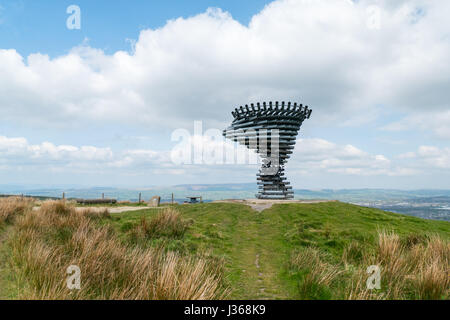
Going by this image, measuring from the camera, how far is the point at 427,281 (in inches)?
199

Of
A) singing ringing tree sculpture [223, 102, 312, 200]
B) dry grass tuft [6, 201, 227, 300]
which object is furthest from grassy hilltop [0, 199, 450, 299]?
singing ringing tree sculpture [223, 102, 312, 200]

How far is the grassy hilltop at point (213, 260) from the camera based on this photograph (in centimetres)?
467

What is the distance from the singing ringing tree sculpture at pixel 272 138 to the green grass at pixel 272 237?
22.1 ft

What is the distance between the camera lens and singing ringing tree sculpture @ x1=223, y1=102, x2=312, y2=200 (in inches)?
948

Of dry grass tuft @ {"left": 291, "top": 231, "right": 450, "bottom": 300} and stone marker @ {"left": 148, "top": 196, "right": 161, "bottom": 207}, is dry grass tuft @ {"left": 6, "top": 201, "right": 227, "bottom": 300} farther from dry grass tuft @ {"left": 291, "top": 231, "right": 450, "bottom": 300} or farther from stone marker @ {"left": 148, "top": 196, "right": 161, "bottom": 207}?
stone marker @ {"left": 148, "top": 196, "right": 161, "bottom": 207}

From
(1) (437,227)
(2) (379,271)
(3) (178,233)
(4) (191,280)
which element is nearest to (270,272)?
(2) (379,271)

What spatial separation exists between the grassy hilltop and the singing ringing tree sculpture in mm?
11548

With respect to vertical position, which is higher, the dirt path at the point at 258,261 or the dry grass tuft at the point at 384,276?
the dry grass tuft at the point at 384,276

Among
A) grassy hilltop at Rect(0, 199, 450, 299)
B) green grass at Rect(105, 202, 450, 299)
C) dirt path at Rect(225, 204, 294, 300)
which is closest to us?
grassy hilltop at Rect(0, 199, 450, 299)

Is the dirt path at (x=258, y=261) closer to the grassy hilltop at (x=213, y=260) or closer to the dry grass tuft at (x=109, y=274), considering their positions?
the grassy hilltop at (x=213, y=260)

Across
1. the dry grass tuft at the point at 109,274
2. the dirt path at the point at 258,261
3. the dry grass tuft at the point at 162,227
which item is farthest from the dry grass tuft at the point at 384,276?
the dry grass tuft at the point at 162,227

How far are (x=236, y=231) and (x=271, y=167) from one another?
1343 cm

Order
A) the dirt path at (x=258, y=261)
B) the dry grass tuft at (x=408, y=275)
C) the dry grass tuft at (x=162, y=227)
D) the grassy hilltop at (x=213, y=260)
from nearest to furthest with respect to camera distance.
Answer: the grassy hilltop at (x=213, y=260) → the dry grass tuft at (x=408, y=275) → the dirt path at (x=258, y=261) → the dry grass tuft at (x=162, y=227)
